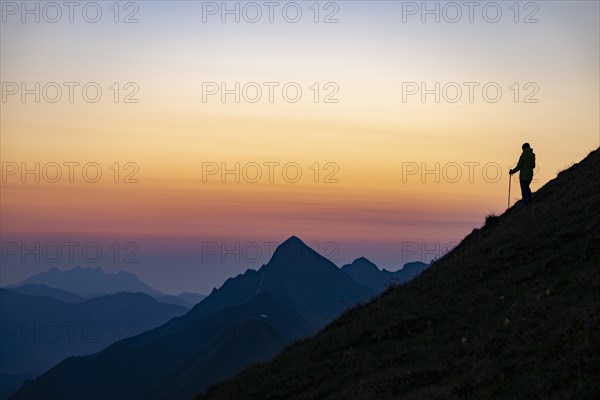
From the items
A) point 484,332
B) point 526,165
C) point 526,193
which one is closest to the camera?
point 484,332

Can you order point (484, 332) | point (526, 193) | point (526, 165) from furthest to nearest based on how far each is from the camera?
point (526, 193) < point (526, 165) < point (484, 332)

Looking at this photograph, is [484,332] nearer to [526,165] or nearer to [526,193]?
[526,165]

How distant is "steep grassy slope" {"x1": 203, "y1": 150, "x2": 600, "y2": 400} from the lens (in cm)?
1700

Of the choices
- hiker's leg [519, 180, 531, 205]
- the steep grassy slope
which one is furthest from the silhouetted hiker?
the steep grassy slope

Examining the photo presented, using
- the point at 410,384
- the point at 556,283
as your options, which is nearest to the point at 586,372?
the point at 410,384

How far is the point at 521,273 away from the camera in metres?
26.5

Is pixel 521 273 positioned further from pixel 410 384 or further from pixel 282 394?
pixel 282 394

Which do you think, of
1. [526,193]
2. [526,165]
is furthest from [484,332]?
[526,193]

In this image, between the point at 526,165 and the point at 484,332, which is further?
the point at 526,165

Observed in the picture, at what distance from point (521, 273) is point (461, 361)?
800 centimetres

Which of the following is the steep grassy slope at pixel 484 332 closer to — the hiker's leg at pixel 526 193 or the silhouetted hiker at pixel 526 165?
the silhouetted hiker at pixel 526 165

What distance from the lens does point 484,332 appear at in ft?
70.4

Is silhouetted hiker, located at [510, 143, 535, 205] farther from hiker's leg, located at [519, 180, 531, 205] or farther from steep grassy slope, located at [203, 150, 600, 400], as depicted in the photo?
steep grassy slope, located at [203, 150, 600, 400]

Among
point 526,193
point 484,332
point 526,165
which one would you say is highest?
point 526,165
